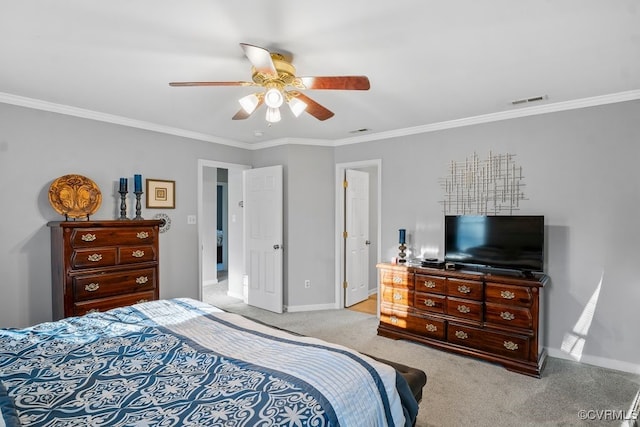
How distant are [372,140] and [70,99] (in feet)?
11.1

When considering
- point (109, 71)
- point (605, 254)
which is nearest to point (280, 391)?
point (109, 71)

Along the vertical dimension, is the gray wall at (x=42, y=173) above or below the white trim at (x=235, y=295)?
above

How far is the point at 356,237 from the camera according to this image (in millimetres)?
5164

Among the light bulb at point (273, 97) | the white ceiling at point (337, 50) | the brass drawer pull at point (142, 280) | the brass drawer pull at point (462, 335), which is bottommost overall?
the brass drawer pull at point (462, 335)

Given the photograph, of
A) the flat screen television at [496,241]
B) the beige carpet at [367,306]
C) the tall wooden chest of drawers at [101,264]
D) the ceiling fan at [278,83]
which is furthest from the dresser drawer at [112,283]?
the flat screen television at [496,241]

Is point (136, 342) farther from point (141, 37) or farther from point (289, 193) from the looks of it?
point (289, 193)

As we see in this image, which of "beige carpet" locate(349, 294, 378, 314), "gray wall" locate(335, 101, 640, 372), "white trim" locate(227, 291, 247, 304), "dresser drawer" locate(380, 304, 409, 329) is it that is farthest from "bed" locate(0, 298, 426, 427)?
"white trim" locate(227, 291, 247, 304)

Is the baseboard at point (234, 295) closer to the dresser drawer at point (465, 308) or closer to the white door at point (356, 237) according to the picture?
the white door at point (356, 237)

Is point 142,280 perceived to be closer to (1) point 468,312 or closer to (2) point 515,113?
(1) point 468,312

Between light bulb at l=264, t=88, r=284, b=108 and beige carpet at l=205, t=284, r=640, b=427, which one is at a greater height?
light bulb at l=264, t=88, r=284, b=108

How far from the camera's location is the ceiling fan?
1856 mm

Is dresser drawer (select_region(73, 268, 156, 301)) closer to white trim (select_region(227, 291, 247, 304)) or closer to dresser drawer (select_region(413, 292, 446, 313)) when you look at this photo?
white trim (select_region(227, 291, 247, 304))

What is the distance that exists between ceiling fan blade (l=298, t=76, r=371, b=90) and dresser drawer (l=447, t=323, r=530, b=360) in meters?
2.58

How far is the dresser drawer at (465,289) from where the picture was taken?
321 centimetres
